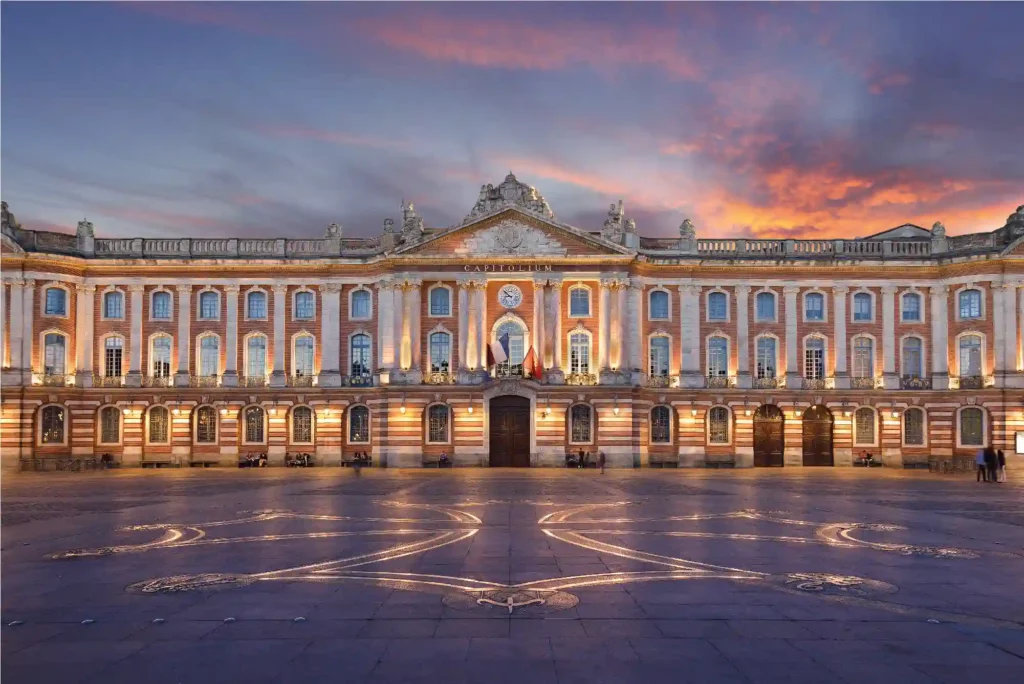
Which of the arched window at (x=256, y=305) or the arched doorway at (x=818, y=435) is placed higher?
the arched window at (x=256, y=305)

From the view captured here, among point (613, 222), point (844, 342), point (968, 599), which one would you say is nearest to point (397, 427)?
point (613, 222)

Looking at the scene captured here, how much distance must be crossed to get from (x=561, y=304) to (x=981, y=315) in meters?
27.6

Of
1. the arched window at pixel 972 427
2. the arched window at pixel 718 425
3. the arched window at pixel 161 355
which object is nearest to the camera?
the arched window at pixel 972 427

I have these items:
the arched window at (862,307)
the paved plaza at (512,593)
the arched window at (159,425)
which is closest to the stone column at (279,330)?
the arched window at (159,425)

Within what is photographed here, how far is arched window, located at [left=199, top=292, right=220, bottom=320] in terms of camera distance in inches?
2415

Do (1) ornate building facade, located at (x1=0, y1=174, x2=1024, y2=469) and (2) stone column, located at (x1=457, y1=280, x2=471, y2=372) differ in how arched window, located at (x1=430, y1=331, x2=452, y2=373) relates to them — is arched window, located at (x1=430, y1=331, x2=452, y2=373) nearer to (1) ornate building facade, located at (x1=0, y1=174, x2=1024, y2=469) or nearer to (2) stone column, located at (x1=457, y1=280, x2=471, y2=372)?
(1) ornate building facade, located at (x1=0, y1=174, x2=1024, y2=469)

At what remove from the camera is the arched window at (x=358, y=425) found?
60250 millimetres

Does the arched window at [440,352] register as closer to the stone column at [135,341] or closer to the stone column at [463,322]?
the stone column at [463,322]

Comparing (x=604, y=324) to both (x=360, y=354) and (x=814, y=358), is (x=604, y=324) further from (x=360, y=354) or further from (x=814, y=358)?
(x=360, y=354)

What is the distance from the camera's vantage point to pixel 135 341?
200 ft

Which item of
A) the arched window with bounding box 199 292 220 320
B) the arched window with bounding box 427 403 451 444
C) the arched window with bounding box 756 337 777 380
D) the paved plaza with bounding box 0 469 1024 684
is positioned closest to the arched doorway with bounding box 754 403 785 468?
the arched window with bounding box 756 337 777 380

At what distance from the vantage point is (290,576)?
678 inches

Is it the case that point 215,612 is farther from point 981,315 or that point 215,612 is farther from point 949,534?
point 981,315

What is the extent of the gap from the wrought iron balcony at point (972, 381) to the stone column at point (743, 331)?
13495 mm
